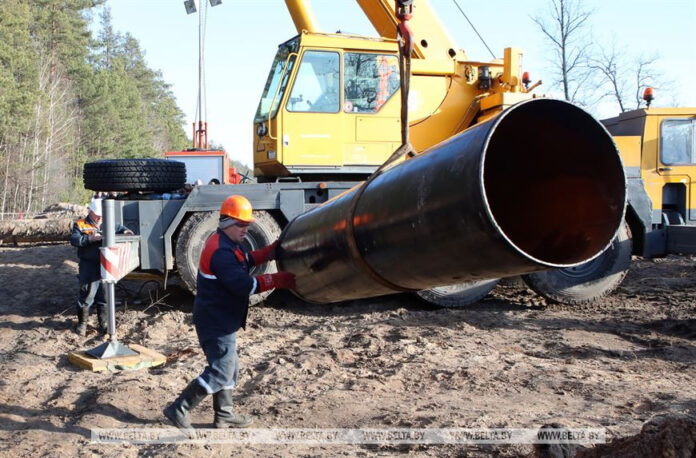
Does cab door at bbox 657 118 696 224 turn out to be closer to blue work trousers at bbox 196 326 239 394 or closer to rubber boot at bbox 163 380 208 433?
blue work trousers at bbox 196 326 239 394

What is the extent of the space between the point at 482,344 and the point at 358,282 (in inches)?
139

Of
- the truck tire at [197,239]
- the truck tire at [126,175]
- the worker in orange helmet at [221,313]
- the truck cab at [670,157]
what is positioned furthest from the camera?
the truck cab at [670,157]

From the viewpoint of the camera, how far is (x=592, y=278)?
8297mm

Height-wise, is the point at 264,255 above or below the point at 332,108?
below

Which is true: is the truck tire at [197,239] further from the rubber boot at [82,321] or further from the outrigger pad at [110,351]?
the outrigger pad at [110,351]

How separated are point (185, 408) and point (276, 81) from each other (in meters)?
5.17

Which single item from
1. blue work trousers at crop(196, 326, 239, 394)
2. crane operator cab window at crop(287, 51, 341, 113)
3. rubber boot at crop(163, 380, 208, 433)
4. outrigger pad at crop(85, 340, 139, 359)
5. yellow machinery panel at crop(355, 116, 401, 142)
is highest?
crane operator cab window at crop(287, 51, 341, 113)

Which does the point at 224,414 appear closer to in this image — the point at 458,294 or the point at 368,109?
the point at 458,294

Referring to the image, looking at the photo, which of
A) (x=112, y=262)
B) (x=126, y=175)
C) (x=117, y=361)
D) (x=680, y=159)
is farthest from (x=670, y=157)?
(x=117, y=361)

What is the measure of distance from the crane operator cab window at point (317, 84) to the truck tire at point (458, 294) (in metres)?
2.67

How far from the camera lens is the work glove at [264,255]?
4.26 metres

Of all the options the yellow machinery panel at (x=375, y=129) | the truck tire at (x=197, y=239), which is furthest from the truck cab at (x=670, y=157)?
the truck tire at (x=197, y=239)

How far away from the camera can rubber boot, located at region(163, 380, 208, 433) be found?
4.24 metres

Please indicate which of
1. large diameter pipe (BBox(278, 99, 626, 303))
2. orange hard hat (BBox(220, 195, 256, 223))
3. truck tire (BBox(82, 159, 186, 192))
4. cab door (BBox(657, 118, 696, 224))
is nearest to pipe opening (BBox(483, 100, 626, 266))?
large diameter pipe (BBox(278, 99, 626, 303))
